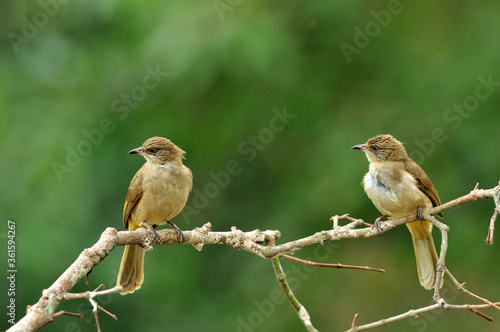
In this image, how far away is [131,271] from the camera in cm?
507

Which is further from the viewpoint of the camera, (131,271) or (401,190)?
(131,271)

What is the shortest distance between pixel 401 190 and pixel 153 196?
1863 mm

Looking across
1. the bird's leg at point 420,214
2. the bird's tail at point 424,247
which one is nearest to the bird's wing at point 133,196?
the bird's leg at point 420,214

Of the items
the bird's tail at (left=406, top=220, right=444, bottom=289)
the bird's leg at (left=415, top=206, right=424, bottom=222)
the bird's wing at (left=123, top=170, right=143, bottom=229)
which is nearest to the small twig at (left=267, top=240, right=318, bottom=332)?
the bird's leg at (left=415, top=206, right=424, bottom=222)

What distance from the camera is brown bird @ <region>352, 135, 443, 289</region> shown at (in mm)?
4953

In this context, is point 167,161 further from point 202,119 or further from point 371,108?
point 371,108

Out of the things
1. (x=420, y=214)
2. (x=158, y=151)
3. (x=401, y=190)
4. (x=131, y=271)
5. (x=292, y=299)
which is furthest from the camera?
(x=158, y=151)

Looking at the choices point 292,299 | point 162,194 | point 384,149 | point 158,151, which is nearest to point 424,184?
point 384,149

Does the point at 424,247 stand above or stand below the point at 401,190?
below

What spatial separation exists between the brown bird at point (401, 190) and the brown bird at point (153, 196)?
142cm

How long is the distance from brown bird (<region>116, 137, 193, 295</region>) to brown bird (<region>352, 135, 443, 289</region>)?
4.65 ft

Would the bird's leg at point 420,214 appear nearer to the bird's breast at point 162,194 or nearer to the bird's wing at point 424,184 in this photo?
the bird's wing at point 424,184

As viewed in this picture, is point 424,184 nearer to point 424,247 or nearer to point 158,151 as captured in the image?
point 424,247

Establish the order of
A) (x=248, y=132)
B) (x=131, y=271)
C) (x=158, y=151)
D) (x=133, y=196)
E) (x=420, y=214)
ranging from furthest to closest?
(x=248, y=132) < (x=158, y=151) < (x=133, y=196) < (x=131, y=271) < (x=420, y=214)
